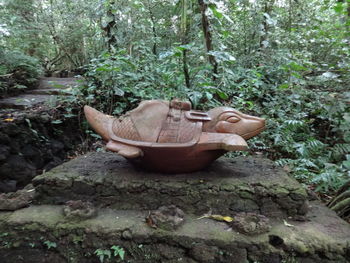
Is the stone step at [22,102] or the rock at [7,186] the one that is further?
the stone step at [22,102]

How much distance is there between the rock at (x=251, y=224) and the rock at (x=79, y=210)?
1133mm

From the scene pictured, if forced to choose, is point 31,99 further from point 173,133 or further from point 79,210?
point 173,133

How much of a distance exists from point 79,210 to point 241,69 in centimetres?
368

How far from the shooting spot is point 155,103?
2150 mm

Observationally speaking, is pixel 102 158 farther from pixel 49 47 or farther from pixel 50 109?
pixel 49 47

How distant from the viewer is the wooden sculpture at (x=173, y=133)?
6.29 ft

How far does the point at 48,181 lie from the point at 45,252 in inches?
22.5

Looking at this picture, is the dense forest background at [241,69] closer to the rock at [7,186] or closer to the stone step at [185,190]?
the stone step at [185,190]

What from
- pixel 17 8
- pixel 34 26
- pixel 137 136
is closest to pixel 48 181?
pixel 137 136

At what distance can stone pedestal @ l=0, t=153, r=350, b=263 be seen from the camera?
1647 mm

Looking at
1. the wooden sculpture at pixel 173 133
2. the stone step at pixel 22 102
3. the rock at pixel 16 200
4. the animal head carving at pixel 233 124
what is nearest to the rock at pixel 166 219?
the wooden sculpture at pixel 173 133

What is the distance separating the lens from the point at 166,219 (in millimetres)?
1768

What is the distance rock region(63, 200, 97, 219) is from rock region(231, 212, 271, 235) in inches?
44.6

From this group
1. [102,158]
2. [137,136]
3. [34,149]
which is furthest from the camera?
[34,149]
